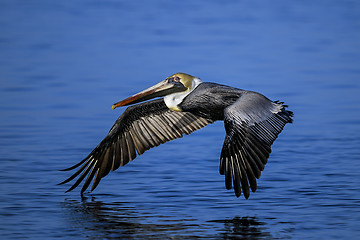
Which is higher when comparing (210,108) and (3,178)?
(210,108)

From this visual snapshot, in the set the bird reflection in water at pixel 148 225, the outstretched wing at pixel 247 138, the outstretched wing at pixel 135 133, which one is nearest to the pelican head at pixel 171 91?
the outstretched wing at pixel 135 133

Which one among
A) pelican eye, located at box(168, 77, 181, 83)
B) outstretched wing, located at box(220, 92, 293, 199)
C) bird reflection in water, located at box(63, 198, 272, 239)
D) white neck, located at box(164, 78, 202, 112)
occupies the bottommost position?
bird reflection in water, located at box(63, 198, 272, 239)

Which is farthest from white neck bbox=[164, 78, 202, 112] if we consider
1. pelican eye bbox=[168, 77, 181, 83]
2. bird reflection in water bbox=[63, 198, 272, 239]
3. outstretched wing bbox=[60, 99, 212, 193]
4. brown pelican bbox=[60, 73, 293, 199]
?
bird reflection in water bbox=[63, 198, 272, 239]

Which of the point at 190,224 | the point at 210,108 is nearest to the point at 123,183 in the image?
the point at 210,108

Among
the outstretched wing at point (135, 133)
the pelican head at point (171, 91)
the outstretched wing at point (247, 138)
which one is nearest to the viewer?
the outstretched wing at point (247, 138)

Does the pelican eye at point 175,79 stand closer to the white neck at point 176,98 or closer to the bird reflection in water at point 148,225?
the white neck at point 176,98

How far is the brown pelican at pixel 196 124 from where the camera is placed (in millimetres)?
6434

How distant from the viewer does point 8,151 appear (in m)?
9.02

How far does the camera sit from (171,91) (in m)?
7.95

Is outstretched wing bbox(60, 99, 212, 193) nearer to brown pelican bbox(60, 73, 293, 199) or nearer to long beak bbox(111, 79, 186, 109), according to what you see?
brown pelican bbox(60, 73, 293, 199)

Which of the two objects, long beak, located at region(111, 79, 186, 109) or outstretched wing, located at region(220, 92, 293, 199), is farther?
long beak, located at region(111, 79, 186, 109)

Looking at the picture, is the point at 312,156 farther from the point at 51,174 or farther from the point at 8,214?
the point at 8,214

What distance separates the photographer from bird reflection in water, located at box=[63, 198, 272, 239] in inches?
237

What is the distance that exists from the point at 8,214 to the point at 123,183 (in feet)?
5.00
